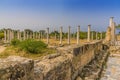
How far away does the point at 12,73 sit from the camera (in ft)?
9.25

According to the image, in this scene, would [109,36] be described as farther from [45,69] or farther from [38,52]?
[45,69]

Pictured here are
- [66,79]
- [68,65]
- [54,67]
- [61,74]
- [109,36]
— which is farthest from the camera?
[109,36]

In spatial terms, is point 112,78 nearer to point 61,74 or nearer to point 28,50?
point 61,74

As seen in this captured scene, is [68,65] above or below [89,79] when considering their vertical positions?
above

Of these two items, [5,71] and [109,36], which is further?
[109,36]

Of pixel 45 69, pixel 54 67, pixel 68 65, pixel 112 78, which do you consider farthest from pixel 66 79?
pixel 112 78

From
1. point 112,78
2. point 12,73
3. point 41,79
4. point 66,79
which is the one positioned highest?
point 12,73

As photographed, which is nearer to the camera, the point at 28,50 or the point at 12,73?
the point at 12,73

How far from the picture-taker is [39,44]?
1920 cm

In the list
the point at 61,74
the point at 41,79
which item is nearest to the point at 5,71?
the point at 41,79

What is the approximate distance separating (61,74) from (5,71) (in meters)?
2.74

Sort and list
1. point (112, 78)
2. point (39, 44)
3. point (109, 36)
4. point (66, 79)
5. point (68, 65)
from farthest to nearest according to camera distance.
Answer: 1. point (109, 36)
2. point (39, 44)
3. point (112, 78)
4. point (68, 65)
5. point (66, 79)

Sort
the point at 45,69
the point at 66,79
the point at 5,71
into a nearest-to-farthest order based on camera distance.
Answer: the point at 5,71 → the point at 45,69 → the point at 66,79

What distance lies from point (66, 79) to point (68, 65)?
1.70ft
